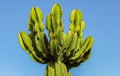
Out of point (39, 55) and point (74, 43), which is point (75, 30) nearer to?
point (74, 43)

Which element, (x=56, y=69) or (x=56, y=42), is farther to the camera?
(x=56, y=69)

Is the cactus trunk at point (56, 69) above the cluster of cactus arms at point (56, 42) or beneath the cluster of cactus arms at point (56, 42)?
beneath

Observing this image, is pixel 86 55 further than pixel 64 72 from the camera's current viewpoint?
Yes

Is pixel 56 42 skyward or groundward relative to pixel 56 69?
skyward

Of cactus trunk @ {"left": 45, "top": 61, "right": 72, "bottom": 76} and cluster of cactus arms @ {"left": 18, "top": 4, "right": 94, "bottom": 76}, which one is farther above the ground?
cluster of cactus arms @ {"left": 18, "top": 4, "right": 94, "bottom": 76}

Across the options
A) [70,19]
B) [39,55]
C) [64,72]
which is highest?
[70,19]

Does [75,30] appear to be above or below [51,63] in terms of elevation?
above

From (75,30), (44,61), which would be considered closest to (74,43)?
(75,30)
